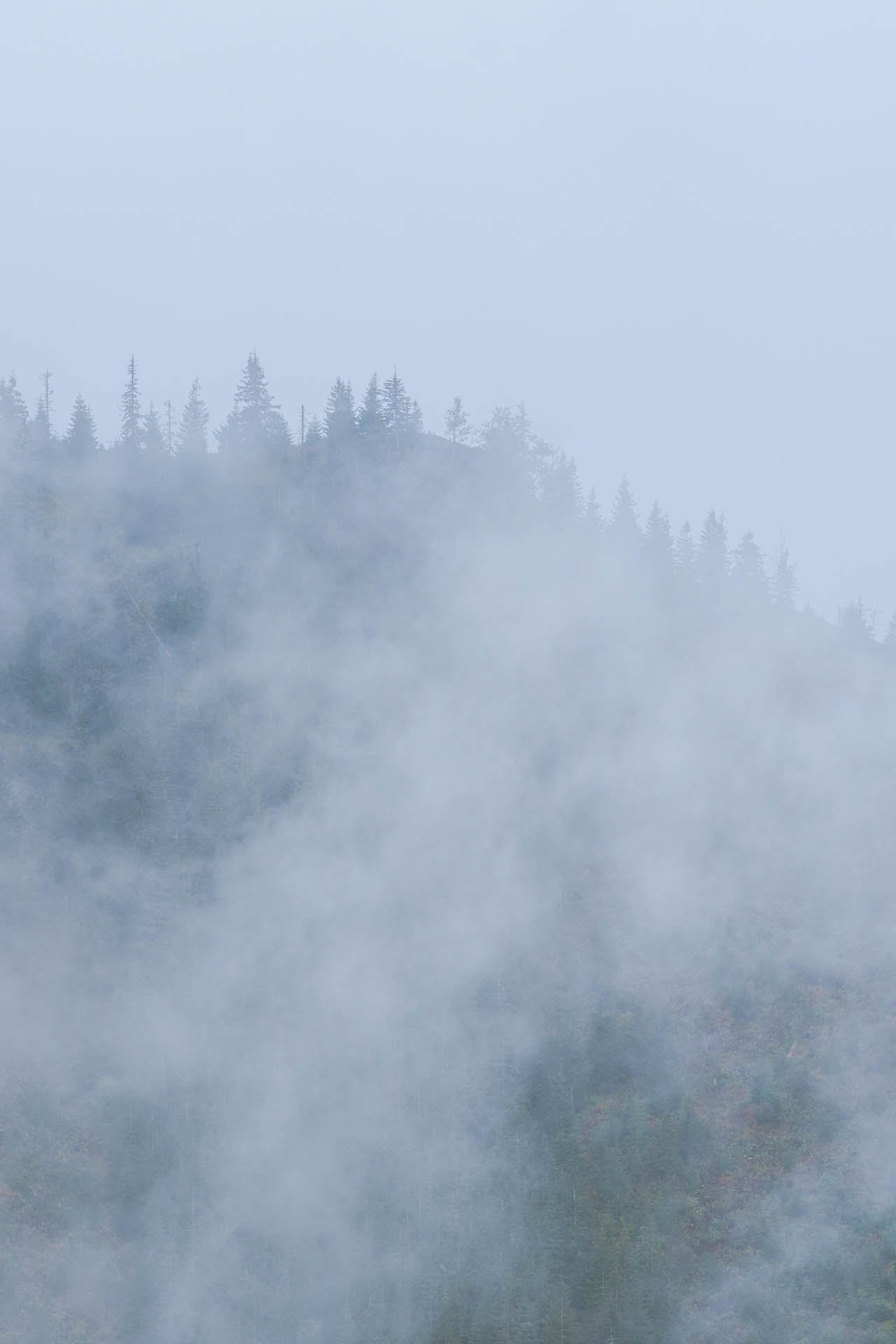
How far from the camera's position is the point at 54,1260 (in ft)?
93.2

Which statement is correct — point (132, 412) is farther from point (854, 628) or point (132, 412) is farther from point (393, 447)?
point (854, 628)

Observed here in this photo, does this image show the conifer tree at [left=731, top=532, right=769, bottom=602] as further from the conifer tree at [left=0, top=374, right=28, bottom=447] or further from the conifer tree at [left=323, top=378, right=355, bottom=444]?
the conifer tree at [left=0, top=374, right=28, bottom=447]

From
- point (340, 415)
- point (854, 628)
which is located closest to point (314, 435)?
point (340, 415)

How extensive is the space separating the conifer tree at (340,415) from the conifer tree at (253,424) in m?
3.31

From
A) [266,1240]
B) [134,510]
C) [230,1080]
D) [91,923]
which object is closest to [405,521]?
[134,510]


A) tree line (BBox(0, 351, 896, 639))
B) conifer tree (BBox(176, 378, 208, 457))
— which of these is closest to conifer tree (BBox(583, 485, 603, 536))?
tree line (BBox(0, 351, 896, 639))

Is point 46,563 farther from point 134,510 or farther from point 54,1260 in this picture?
point 54,1260

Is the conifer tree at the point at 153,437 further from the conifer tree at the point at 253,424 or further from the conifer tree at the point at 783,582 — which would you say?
the conifer tree at the point at 783,582

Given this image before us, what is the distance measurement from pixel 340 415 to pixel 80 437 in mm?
18248

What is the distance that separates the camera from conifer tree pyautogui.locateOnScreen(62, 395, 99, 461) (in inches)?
2704

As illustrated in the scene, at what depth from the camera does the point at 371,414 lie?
250ft

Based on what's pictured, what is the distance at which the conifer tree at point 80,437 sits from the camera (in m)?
68.7

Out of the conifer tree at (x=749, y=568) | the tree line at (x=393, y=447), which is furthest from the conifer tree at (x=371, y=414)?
the conifer tree at (x=749, y=568)

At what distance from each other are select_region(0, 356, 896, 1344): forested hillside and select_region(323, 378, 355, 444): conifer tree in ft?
32.6
